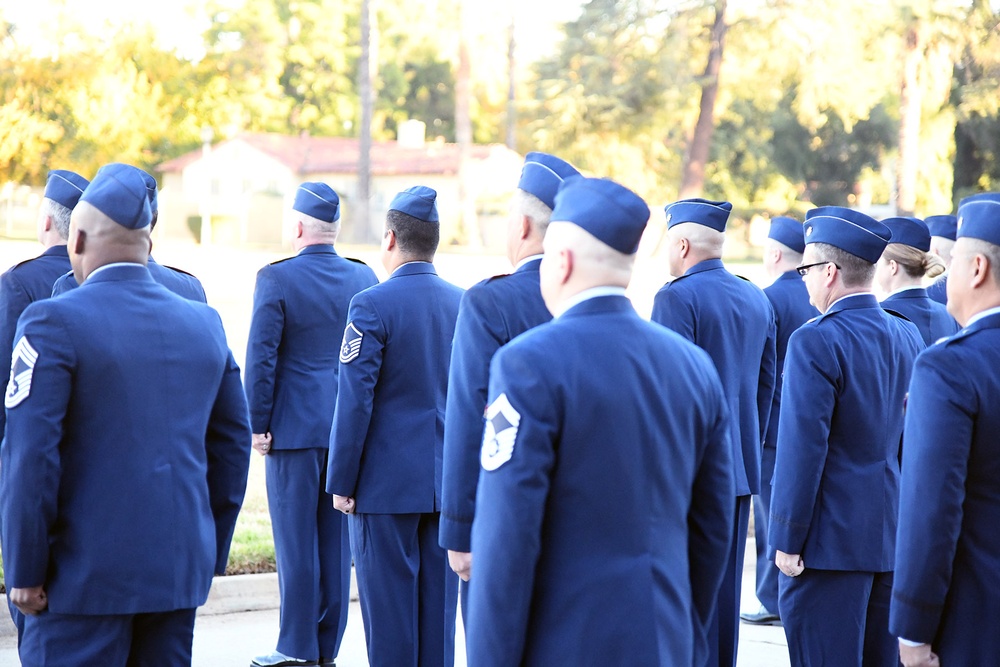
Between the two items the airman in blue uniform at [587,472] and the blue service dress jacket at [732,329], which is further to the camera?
the blue service dress jacket at [732,329]

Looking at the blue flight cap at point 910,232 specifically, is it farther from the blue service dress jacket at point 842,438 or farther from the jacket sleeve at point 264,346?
the jacket sleeve at point 264,346

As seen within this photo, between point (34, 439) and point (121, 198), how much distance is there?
0.75 m

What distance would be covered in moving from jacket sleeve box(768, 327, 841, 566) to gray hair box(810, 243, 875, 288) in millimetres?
293

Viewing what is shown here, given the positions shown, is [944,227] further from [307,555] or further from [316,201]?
[307,555]

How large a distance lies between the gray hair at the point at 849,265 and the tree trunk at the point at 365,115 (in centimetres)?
3961

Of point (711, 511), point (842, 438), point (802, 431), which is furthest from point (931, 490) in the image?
point (842, 438)

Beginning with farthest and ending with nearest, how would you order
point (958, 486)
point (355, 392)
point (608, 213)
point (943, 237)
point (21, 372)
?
point (943, 237) < point (355, 392) < point (21, 372) < point (958, 486) < point (608, 213)

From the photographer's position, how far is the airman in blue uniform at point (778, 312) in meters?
7.35

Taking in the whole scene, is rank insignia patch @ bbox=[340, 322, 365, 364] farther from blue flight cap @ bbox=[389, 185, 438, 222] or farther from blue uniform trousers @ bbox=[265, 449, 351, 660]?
blue uniform trousers @ bbox=[265, 449, 351, 660]

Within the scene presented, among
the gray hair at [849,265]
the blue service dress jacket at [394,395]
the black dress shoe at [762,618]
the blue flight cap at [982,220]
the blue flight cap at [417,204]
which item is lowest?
the black dress shoe at [762,618]

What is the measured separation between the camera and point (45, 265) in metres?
5.52

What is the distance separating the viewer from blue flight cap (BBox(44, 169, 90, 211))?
220 inches

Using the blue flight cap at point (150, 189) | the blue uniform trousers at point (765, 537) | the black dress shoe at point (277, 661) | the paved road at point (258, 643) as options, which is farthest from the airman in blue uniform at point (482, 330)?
the blue uniform trousers at point (765, 537)

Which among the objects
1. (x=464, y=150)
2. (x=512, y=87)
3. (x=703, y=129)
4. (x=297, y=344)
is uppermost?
(x=512, y=87)
